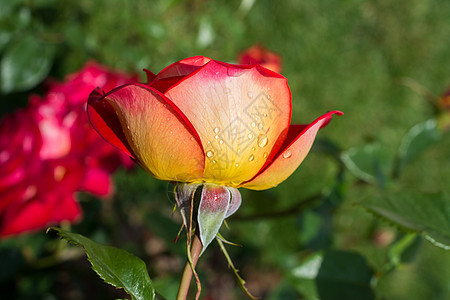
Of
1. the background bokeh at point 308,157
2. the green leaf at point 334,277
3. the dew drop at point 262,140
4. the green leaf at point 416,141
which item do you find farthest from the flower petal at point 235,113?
the green leaf at point 416,141

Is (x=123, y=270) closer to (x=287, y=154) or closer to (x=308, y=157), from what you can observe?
(x=287, y=154)

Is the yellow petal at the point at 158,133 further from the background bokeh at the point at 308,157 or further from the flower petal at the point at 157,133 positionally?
the background bokeh at the point at 308,157

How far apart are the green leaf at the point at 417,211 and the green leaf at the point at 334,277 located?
0.14 metres

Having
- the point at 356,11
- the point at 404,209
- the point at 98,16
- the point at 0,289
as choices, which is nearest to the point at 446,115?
the point at 404,209

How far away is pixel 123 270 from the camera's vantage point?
1.05ft

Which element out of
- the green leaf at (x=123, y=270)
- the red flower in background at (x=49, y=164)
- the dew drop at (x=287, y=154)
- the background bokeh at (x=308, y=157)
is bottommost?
the background bokeh at (x=308, y=157)

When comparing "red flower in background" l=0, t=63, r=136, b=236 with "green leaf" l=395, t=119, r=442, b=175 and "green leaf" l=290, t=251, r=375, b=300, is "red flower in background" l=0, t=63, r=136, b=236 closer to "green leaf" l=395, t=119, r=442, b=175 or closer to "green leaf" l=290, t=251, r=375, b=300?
"green leaf" l=290, t=251, r=375, b=300

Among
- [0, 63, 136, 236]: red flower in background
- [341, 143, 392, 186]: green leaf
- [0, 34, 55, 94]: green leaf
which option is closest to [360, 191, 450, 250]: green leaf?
[341, 143, 392, 186]: green leaf

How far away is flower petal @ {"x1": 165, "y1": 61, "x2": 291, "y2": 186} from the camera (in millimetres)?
285

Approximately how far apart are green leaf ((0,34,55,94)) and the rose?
447 millimetres

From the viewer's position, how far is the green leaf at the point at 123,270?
0.31 metres

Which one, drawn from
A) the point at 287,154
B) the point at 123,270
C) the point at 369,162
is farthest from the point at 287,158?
the point at 369,162

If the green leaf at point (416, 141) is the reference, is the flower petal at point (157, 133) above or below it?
above

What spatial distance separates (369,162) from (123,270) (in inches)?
16.8
